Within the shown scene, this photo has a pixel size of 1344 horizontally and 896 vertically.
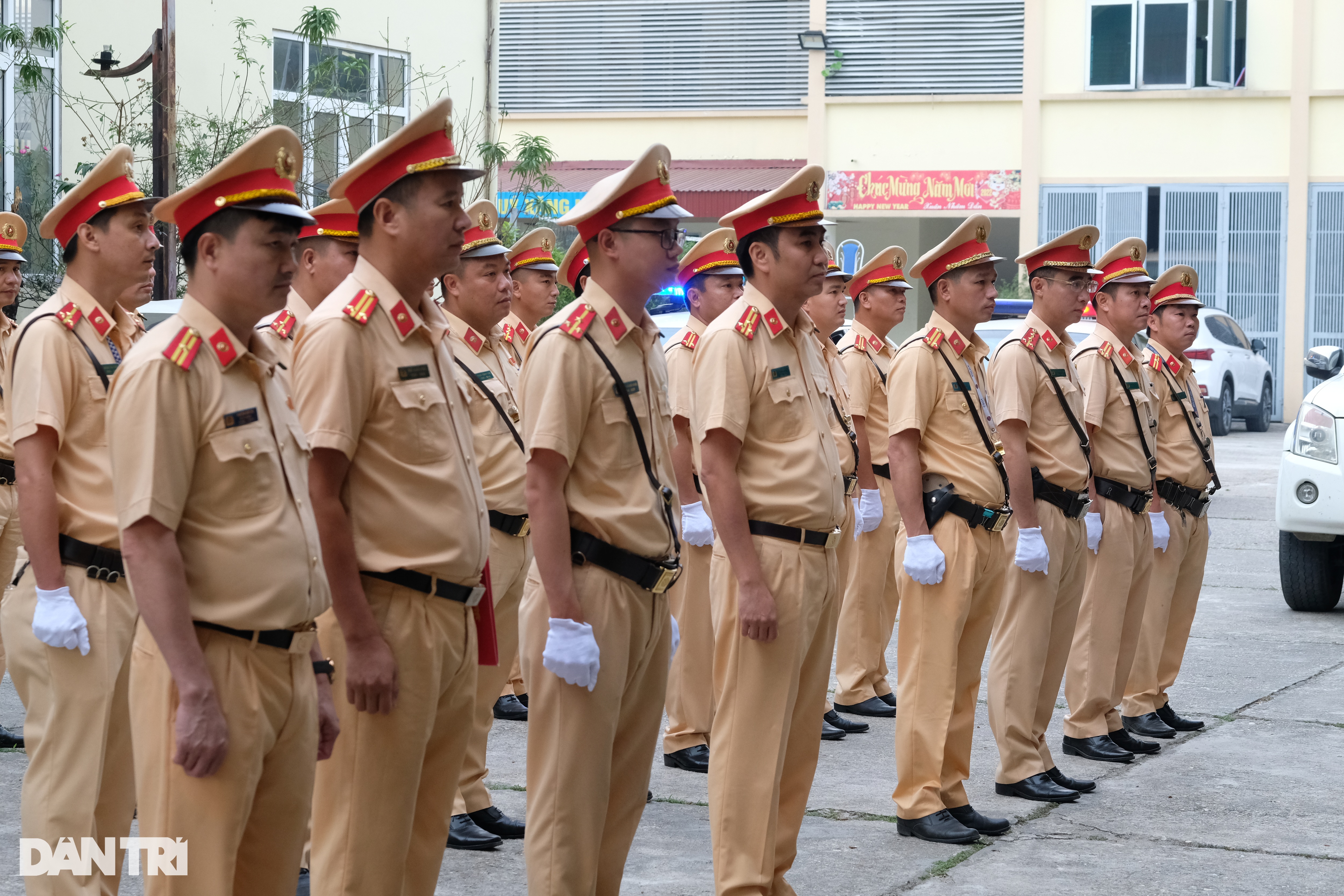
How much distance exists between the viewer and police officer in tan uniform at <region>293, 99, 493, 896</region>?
11.3 ft

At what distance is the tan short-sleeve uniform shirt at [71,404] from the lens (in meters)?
4.32

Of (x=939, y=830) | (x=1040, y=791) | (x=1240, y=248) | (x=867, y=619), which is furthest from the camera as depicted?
(x=1240, y=248)

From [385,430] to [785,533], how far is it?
157 cm

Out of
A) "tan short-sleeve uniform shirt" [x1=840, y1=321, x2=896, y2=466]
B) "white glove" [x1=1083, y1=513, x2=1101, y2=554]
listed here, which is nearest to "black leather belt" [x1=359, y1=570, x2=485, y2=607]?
"white glove" [x1=1083, y1=513, x2=1101, y2=554]

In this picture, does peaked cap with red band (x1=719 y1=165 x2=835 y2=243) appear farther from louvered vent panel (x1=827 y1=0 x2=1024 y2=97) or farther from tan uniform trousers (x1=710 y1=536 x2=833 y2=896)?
louvered vent panel (x1=827 y1=0 x2=1024 y2=97)

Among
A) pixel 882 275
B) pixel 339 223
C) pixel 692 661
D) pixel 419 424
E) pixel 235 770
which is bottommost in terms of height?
pixel 692 661

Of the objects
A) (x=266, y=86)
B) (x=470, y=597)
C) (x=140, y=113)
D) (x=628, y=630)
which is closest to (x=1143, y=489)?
(x=628, y=630)

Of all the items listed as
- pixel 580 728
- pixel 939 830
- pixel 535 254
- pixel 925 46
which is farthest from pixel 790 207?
pixel 925 46

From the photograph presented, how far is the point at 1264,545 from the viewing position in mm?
13812

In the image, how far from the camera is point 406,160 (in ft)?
11.7

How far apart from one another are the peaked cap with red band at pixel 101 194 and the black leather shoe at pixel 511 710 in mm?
3610

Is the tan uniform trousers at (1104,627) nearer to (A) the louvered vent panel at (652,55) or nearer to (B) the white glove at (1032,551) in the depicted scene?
(B) the white glove at (1032,551)

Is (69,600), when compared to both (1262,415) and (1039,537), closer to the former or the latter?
(1039,537)

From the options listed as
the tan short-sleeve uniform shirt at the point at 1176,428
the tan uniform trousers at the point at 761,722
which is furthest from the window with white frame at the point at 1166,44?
→ the tan uniform trousers at the point at 761,722
